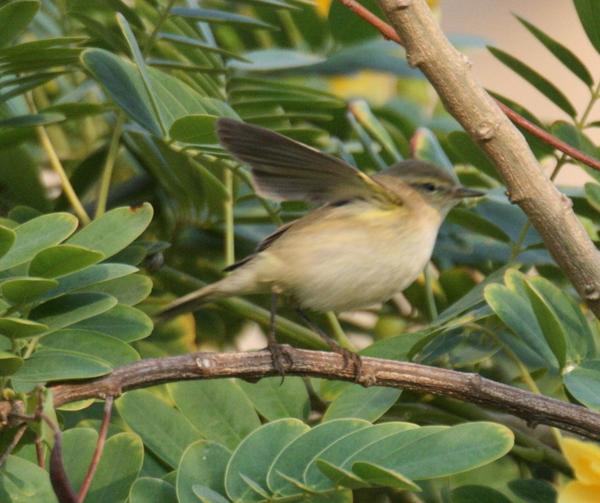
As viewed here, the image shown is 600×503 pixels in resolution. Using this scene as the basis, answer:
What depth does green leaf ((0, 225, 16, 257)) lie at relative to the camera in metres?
1.51

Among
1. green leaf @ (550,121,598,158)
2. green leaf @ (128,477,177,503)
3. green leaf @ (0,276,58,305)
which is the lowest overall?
green leaf @ (128,477,177,503)

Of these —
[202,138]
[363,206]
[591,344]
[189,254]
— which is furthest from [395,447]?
[189,254]

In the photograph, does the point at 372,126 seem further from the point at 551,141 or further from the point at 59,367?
the point at 59,367

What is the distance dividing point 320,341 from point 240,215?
1.12 feet

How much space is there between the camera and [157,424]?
1.72 metres

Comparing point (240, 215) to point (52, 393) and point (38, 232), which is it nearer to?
point (38, 232)

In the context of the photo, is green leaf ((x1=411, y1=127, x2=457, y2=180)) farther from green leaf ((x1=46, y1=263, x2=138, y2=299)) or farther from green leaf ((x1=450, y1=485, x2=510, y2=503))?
green leaf ((x1=46, y1=263, x2=138, y2=299))

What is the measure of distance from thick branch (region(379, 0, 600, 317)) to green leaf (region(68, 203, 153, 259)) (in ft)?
1.48

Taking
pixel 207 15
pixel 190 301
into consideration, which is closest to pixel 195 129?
pixel 207 15

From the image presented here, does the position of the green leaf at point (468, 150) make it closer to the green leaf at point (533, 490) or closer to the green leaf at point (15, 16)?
the green leaf at point (533, 490)

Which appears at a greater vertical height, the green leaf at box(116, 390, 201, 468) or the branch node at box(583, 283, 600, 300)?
the branch node at box(583, 283, 600, 300)

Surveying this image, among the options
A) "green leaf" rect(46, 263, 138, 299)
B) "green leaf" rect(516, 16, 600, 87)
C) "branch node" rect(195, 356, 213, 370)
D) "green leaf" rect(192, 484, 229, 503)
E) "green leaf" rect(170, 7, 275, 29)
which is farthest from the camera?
"green leaf" rect(516, 16, 600, 87)

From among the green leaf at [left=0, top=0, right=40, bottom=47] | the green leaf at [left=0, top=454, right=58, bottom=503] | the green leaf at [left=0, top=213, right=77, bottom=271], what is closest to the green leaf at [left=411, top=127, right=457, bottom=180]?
the green leaf at [left=0, top=0, right=40, bottom=47]

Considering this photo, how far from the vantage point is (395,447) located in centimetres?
149
